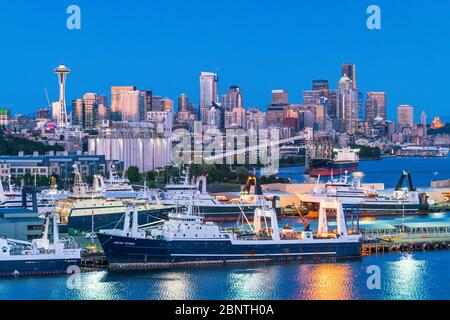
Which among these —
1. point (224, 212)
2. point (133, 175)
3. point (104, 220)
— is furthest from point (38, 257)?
point (133, 175)

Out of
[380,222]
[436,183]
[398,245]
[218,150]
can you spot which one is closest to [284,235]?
[398,245]

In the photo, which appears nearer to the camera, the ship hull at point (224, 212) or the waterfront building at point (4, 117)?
the ship hull at point (224, 212)

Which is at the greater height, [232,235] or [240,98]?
[240,98]

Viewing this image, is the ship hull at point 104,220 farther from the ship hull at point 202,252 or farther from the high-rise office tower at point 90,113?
the high-rise office tower at point 90,113

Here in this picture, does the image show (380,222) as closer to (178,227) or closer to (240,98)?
(178,227)

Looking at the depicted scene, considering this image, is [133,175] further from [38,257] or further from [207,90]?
[207,90]

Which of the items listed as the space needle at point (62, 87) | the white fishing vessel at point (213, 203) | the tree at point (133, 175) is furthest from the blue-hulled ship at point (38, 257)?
the space needle at point (62, 87)
